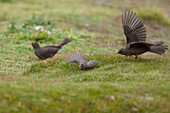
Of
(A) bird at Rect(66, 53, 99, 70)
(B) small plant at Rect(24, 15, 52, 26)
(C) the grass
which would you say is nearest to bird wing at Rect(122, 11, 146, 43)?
(C) the grass

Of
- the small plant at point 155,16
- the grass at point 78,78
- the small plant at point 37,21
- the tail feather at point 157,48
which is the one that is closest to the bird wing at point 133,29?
the tail feather at point 157,48

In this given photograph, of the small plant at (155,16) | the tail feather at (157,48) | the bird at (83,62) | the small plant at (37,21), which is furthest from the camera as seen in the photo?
the small plant at (155,16)

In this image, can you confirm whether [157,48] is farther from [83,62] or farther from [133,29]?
[83,62]

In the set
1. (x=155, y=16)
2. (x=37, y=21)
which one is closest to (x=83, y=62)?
(x=37, y=21)

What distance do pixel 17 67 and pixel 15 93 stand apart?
3263 mm

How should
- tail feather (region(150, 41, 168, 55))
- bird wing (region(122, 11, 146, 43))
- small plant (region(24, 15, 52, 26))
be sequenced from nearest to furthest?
tail feather (region(150, 41, 168, 55))
bird wing (region(122, 11, 146, 43))
small plant (region(24, 15, 52, 26))

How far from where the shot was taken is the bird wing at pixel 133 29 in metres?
8.03

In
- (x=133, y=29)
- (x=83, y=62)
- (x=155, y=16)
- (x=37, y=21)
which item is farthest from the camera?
(x=155, y=16)

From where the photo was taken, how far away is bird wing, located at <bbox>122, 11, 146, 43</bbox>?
803cm

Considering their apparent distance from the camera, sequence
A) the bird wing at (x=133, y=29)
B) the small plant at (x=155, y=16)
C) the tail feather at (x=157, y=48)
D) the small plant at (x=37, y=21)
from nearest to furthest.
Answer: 1. the tail feather at (x=157, y=48)
2. the bird wing at (x=133, y=29)
3. the small plant at (x=37, y=21)
4. the small plant at (x=155, y=16)

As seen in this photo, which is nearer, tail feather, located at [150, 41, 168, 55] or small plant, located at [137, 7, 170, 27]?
tail feather, located at [150, 41, 168, 55]

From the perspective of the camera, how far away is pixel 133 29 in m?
8.03

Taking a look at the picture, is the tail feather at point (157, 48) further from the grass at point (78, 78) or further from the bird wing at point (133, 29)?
the bird wing at point (133, 29)

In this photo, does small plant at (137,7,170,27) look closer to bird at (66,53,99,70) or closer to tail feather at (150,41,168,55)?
tail feather at (150,41,168,55)
